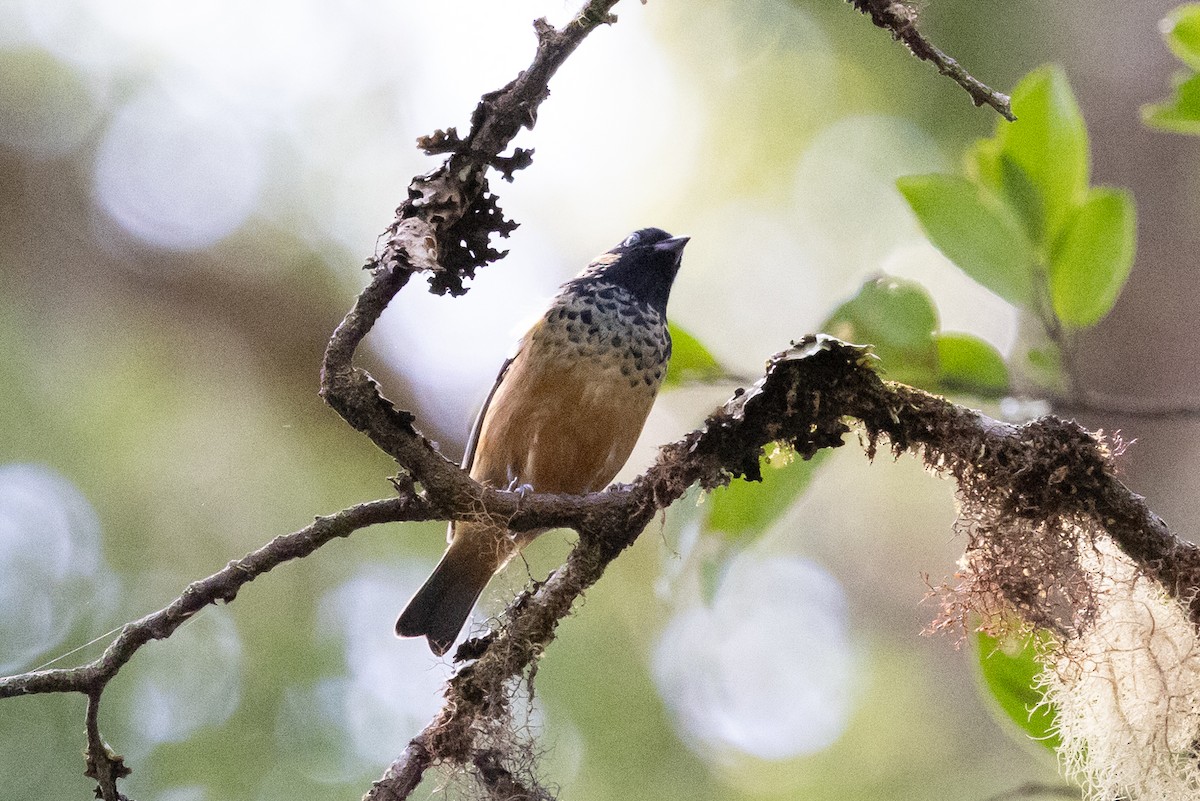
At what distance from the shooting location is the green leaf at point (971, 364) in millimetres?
2367

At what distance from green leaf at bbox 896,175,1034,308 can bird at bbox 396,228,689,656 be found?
3.10 ft

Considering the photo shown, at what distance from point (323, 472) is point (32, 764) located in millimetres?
1775

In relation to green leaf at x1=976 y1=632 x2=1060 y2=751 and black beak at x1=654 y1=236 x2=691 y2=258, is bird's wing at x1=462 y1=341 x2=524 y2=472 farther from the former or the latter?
green leaf at x1=976 y1=632 x2=1060 y2=751

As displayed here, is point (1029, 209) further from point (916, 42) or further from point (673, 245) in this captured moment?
point (673, 245)

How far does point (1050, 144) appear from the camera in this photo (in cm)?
238

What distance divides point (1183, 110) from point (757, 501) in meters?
1.32

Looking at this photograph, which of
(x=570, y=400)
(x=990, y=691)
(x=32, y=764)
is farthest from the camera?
(x=32, y=764)

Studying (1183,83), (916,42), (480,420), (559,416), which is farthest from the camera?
(480,420)

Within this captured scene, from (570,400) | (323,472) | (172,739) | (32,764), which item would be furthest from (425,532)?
(570,400)

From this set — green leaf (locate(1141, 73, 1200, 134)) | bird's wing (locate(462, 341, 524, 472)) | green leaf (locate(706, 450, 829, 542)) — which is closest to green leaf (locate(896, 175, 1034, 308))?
green leaf (locate(1141, 73, 1200, 134))

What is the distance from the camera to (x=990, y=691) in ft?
7.24

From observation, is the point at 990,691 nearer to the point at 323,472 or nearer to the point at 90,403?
the point at 323,472


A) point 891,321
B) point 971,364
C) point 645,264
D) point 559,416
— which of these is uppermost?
point 645,264

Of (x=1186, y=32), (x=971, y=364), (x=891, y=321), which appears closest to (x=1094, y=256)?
(x=971, y=364)
